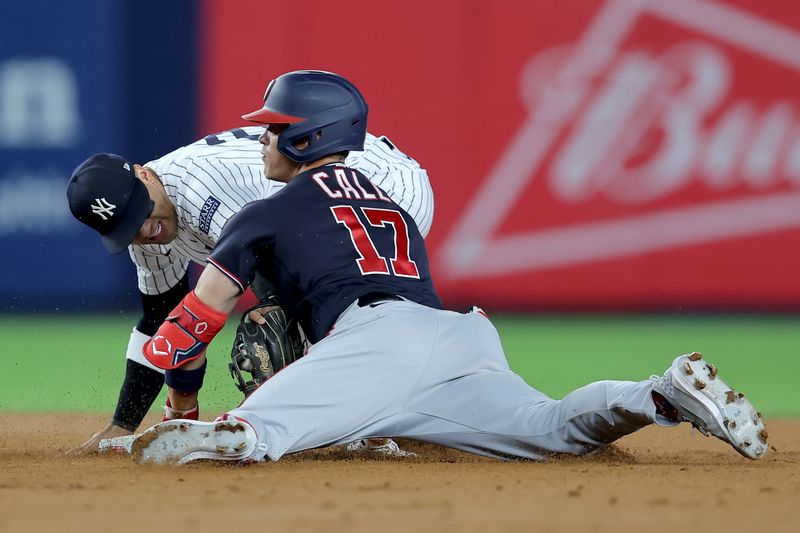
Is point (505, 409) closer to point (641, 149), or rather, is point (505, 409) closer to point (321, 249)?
point (321, 249)

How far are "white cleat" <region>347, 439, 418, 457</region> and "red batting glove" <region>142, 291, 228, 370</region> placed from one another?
746 mm

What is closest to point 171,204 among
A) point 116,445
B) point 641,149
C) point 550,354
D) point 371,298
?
point 116,445

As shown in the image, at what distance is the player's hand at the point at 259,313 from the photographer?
14.1 feet

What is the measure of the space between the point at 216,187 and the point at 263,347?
72 cm

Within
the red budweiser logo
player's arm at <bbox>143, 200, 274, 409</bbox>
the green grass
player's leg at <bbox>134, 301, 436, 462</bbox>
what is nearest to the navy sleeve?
player's arm at <bbox>143, 200, 274, 409</bbox>

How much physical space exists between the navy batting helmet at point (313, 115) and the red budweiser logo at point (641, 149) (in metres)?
5.22

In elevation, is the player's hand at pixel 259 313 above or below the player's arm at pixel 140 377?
above

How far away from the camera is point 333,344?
12.7 feet

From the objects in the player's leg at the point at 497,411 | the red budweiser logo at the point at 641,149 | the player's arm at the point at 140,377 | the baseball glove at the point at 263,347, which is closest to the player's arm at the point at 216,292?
the baseball glove at the point at 263,347

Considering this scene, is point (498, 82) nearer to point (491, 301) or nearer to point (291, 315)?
point (491, 301)

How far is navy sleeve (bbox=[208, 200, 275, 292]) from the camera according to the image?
3.86 meters

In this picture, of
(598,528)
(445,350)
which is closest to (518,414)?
(445,350)

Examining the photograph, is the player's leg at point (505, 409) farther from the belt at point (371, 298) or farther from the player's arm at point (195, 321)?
the player's arm at point (195, 321)

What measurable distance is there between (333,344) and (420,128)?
5.97m
